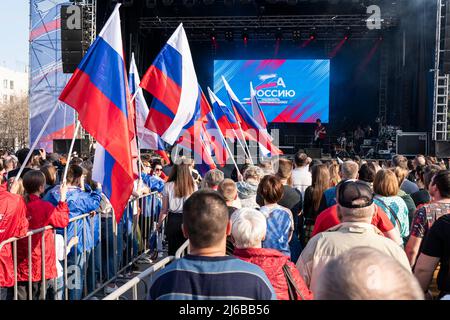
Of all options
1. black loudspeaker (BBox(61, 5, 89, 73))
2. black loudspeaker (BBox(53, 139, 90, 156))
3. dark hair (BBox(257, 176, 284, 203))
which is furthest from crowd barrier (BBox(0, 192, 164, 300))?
black loudspeaker (BBox(53, 139, 90, 156))

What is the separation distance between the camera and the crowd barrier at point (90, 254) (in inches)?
192

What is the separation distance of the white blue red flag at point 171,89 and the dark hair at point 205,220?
4.40 meters

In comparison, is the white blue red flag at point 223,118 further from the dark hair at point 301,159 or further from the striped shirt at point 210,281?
the striped shirt at point 210,281

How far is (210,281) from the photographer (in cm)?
232

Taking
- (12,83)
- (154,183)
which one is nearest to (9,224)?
(154,183)

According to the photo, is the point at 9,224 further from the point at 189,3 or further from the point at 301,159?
the point at 189,3

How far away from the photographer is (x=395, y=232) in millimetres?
4145

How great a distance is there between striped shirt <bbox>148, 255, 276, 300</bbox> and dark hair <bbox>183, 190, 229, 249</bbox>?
0.09 m

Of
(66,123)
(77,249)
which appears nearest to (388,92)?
(66,123)

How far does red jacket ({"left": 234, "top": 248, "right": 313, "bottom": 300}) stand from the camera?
9.57 feet

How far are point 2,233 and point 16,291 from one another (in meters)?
0.58

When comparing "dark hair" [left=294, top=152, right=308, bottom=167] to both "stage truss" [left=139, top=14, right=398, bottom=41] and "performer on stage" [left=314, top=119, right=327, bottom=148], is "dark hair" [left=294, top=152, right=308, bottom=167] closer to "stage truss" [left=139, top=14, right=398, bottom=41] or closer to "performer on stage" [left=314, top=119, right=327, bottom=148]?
"stage truss" [left=139, top=14, right=398, bottom=41]

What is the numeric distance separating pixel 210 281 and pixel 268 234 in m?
1.97
